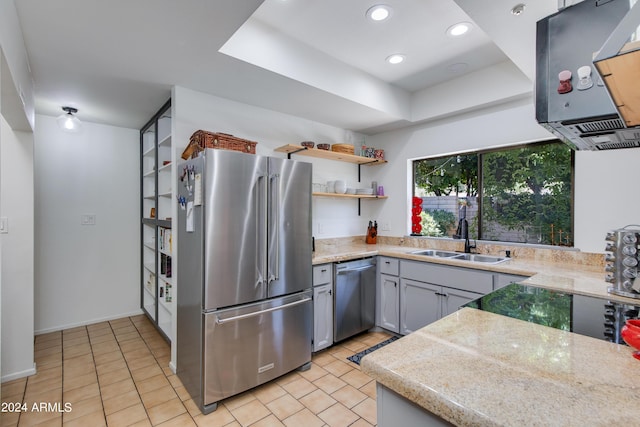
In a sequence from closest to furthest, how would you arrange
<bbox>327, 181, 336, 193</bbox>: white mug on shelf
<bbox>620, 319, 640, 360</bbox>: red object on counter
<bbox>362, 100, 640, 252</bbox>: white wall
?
<bbox>620, 319, 640, 360</bbox>: red object on counter, <bbox>362, 100, 640, 252</bbox>: white wall, <bbox>327, 181, 336, 193</bbox>: white mug on shelf

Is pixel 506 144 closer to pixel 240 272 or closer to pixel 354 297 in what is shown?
pixel 354 297

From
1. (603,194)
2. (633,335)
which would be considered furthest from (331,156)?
(633,335)

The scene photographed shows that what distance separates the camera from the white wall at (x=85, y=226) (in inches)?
129

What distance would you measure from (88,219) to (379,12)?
3734mm

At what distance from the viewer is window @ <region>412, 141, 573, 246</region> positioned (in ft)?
8.78

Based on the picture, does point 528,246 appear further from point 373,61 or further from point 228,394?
point 228,394

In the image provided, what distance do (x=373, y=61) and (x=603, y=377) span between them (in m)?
2.65

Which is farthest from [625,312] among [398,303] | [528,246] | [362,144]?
[362,144]

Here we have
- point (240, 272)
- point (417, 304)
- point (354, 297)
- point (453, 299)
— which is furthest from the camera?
point (354, 297)

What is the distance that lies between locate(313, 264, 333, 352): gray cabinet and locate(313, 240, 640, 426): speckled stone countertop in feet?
5.32

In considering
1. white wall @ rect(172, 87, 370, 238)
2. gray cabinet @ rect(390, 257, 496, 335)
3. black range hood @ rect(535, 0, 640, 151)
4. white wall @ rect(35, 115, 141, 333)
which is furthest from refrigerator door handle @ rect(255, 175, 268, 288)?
white wall @ rect(35, 115, 141, 333)

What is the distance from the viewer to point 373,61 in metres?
2.70

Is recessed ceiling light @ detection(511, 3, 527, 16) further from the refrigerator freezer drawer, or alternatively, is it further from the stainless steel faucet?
the refrigerator freezer drawer

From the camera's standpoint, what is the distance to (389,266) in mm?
3096
